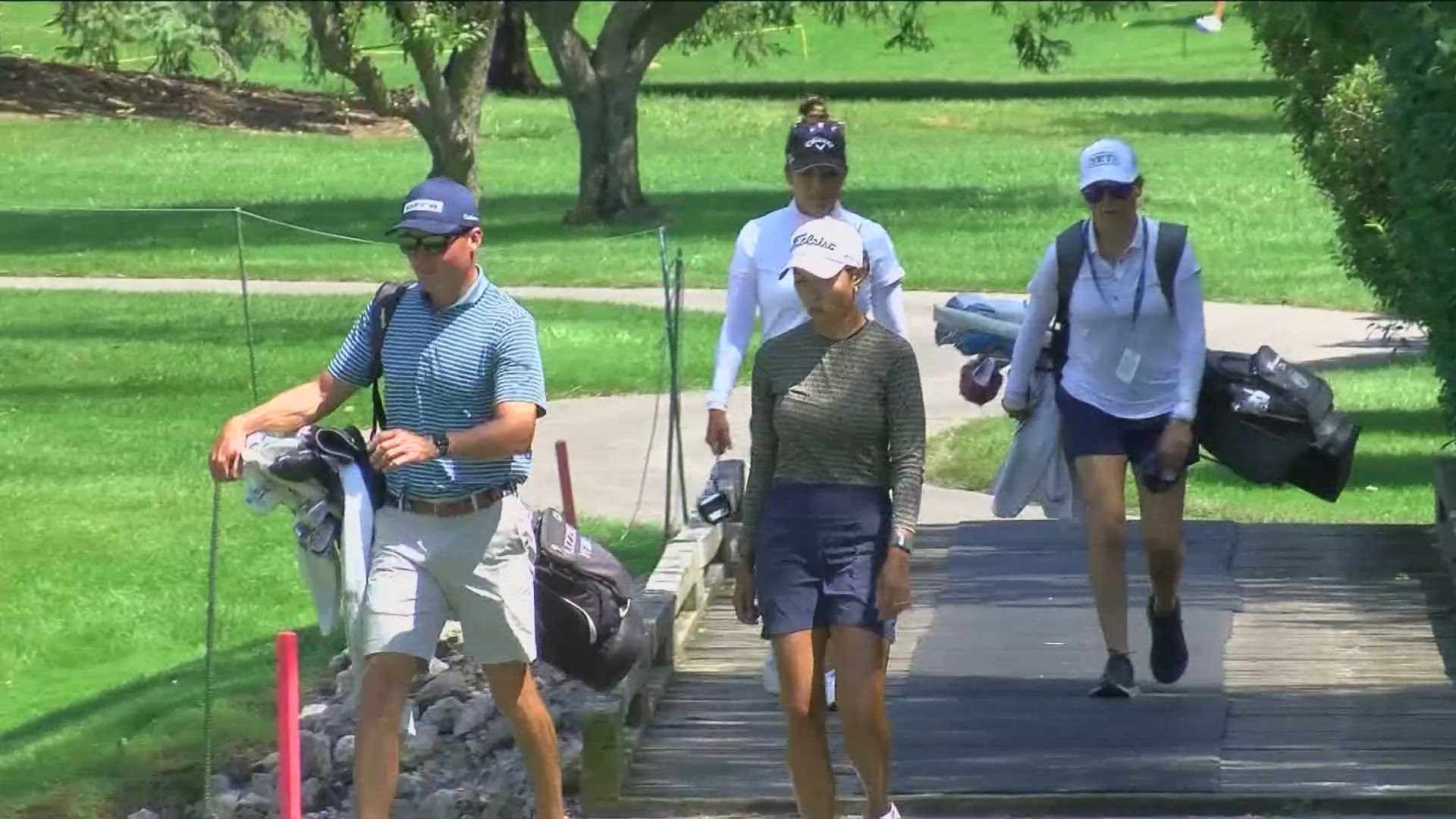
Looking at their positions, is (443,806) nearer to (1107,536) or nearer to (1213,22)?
(1107,536)

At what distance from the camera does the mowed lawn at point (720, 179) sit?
80.5 ft

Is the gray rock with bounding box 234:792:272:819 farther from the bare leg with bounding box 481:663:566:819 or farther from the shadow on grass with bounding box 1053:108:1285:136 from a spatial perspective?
the shadow on grass with bounding box 1053:108:1285:136

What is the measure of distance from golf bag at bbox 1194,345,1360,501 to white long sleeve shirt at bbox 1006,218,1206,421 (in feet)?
1.37

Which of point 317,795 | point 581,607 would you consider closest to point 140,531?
point 317,795

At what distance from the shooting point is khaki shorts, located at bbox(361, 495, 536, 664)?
6.50 meters

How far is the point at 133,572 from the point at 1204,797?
228 inches

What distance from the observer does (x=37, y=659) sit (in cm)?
1009

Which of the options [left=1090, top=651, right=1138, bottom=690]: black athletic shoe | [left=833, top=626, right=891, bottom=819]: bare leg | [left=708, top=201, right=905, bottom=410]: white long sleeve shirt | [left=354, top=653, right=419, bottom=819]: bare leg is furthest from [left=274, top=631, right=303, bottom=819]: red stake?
[left=1090, top=651, right=1138, bottom=690]: black athletic shoe

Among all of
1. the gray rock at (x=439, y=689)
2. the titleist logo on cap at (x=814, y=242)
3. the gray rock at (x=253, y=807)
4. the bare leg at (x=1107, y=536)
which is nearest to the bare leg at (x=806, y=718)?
the titleist logo on cap at (x=814, y=242)

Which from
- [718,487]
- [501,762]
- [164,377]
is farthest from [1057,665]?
[164,377]

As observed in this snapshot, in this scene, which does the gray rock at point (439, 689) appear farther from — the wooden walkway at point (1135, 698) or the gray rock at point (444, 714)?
the wooden walkway at point (1135, 698)

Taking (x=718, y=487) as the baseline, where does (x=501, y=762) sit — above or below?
below

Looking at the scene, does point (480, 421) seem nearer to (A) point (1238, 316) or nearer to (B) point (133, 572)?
(B) point (133, 572)

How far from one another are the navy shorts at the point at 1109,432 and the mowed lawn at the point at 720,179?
1385 centimetres
